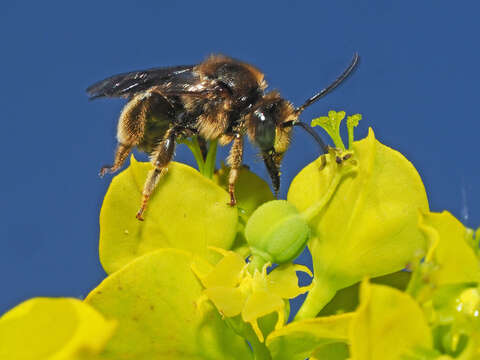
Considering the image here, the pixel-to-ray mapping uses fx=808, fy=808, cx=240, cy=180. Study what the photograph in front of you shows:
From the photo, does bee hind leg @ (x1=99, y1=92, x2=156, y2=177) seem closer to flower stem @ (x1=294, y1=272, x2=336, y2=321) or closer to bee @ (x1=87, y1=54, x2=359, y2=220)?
bee @ (x1=87, y1=54, x2=359, y2=220)

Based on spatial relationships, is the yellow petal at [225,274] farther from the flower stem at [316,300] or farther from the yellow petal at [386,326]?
the yellow petal at [386,326]

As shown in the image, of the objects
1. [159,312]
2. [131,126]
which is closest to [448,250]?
[159,312]

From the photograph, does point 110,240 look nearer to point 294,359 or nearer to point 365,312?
point 294,359

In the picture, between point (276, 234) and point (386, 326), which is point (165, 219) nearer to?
point (276, 234)

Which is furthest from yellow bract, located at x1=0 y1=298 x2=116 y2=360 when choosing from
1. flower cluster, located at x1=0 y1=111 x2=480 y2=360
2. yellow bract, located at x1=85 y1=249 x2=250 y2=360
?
yellow bract, located at x1=85 y1=249 x2=250 y2=360

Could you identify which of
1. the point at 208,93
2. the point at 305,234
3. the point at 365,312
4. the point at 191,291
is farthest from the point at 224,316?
the point at 208,93

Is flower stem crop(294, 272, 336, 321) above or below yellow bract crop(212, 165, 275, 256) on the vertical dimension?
below

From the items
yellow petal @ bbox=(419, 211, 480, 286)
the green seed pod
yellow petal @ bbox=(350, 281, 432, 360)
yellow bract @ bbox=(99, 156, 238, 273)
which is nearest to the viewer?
yellow petal @ bbox=(350, 281, 432, 360)
